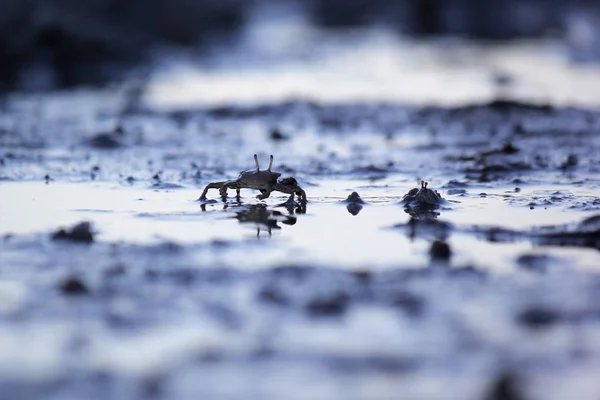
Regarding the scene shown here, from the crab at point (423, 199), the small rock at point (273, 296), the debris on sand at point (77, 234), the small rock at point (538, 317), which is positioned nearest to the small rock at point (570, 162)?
the crab at point (423, 199)

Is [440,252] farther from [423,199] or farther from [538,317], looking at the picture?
[423,199]

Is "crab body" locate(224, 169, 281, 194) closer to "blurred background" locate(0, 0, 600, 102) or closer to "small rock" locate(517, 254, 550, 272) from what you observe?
"small rock" locate(517, 254, 550, 272)

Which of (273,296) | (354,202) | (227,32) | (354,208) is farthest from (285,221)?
(227,32)

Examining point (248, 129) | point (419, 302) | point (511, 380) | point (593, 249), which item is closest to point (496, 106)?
point (248, 129)

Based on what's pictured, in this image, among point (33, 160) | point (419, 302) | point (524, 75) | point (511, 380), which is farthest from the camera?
point (524, 75)

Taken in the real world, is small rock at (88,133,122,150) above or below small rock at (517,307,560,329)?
above

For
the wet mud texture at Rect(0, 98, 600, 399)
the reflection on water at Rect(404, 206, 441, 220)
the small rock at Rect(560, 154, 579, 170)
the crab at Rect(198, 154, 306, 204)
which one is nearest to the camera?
the wet mud texture at Rect(0, 98, 600, 399)

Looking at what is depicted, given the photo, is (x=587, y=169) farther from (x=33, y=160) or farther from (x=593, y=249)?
(x=33, y=160)

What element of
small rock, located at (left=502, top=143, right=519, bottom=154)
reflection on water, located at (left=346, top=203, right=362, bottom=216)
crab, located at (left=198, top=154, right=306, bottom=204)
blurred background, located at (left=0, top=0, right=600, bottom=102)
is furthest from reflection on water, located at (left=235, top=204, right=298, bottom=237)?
blurred background, located at (left=0, top=0, right=600, bottom=102)
